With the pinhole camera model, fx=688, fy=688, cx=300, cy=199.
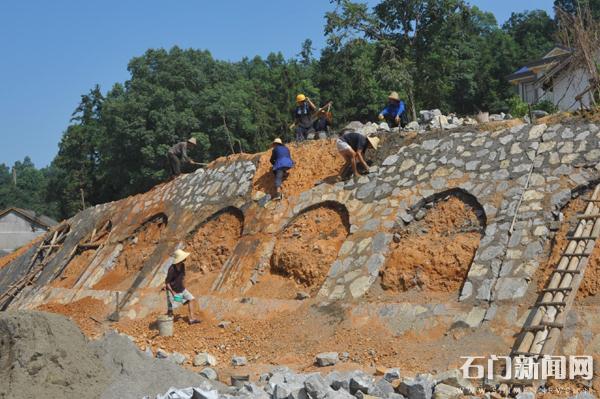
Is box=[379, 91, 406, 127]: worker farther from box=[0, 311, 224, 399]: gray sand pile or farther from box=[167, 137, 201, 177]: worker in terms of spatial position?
box=[0, 311, 224, 399]: gray sand pile

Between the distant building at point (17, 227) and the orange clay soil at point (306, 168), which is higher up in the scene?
the orange clay soil at point (306, 168)

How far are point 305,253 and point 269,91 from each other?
27108mm

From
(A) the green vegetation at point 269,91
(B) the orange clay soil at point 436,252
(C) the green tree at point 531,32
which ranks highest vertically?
(C) the green tree at point 531,32

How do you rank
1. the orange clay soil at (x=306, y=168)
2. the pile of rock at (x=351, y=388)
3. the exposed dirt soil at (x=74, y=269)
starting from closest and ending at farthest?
the pile of rock at (x=351, y=388)
the orange clay soil at (x=306, y=168)
the exposed dirt soil at (x=74, y=269)

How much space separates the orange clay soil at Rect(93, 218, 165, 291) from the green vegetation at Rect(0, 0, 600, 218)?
22.6ft

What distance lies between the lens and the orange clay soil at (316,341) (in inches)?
325

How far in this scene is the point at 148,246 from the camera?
1516 cm

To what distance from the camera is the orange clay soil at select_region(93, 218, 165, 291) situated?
47.4 ft

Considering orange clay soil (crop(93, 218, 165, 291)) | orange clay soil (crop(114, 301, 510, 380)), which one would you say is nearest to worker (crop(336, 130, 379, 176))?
orange clay soil (crop(114, 301, 510, 380))

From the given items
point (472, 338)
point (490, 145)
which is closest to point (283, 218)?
point (490, 145)

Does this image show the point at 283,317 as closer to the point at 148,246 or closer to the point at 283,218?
the point at 283,218

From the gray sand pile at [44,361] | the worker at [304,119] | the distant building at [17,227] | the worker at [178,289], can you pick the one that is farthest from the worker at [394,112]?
the distant building at [17,227]

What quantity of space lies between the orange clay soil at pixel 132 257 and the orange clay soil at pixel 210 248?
1.42 metres

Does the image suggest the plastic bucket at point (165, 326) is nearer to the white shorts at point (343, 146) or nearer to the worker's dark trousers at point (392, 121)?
the white shorts at point (343, 146)
